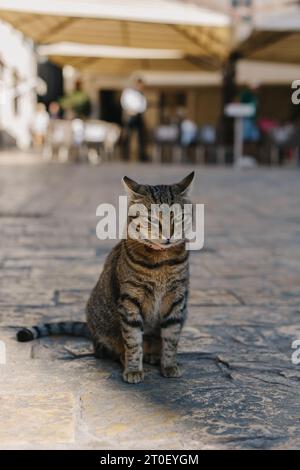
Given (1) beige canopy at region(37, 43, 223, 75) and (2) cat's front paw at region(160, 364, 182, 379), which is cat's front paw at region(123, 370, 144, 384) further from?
(1) beige canopy at region(37, 43, 223, 75)

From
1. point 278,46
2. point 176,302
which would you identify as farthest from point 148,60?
point 176,302

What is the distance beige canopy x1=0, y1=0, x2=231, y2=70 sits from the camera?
1208 centimetres

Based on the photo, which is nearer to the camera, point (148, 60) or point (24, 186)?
point (24, 186)

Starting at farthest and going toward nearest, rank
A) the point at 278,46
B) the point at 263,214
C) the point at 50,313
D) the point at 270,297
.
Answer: the point at 278,46 → the point at 263,214 → the point at 270,297 → the point at 50,313

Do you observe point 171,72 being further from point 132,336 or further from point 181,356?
point 132,336

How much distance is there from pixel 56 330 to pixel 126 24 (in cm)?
1083

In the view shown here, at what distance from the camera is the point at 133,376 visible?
8.82ft

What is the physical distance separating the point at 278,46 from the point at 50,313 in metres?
11.6

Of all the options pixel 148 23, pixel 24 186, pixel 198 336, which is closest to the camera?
pixel 198 336

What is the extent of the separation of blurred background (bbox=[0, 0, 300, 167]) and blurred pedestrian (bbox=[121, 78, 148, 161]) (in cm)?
3

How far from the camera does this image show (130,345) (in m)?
2.71

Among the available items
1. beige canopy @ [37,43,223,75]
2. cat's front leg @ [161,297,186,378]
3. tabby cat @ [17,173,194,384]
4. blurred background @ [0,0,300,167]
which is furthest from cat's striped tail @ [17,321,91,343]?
beige canopy @ [37,43,223,75]

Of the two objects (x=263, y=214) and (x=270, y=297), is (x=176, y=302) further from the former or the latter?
(x=263, y=214)

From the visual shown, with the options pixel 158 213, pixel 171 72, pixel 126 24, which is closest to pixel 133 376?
pixel 158 213
